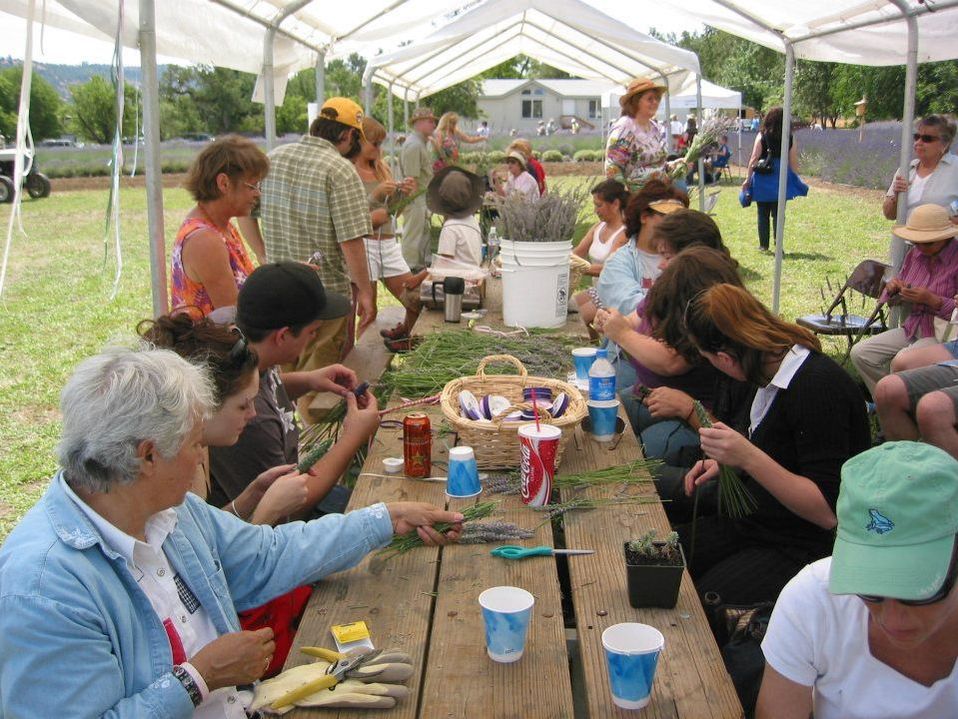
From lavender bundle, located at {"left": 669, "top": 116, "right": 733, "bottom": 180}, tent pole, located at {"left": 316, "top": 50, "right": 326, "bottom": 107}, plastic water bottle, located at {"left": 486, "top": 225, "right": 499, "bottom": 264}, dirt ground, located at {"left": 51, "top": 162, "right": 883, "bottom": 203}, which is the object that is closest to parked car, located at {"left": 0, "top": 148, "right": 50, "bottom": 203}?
dirt ground, located at {"left": 51, "top": 162, "right": 883, "bottom": 203}

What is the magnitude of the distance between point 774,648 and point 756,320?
44.4 inches

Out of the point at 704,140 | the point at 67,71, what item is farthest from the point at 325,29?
the point at 67,71

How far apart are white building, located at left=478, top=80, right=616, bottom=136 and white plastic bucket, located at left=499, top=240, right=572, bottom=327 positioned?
55.8 m

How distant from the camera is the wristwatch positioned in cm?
141

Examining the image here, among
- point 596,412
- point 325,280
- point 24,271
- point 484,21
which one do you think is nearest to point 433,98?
point 24,271

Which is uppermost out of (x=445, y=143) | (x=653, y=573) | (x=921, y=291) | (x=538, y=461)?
(x=445, y=143)

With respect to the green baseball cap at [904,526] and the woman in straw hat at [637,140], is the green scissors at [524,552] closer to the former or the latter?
the green baseball cap at [904,526]

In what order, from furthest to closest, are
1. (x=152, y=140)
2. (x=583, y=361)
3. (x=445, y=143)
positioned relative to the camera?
1. (x=445, y=143)
2. (x=152, y=140)
3. (x=583, y=361)

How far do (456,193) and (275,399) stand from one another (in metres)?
3.04

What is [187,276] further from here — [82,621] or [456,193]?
[82,621]

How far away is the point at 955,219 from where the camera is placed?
490 centimetres

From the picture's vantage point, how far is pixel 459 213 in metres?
5.50

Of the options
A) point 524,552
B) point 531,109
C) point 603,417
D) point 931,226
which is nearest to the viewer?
point 524,552

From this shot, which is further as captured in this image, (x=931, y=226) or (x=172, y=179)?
(x=172, y=179)
